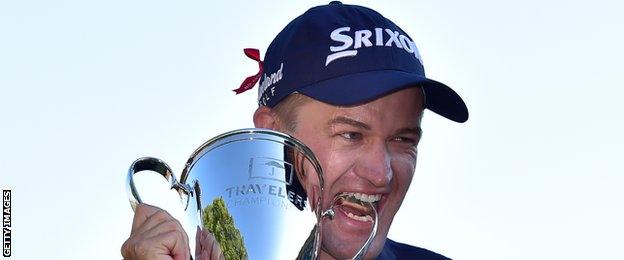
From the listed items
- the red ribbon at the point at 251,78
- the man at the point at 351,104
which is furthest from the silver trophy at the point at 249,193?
the red ribbon at the point at 251,78

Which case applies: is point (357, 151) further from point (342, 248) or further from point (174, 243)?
point (174, 243)

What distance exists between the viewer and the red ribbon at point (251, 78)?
180 inches

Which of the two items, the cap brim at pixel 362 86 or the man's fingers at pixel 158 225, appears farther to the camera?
the cap brim at pixel 362 86

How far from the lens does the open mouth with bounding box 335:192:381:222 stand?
13.8 ft

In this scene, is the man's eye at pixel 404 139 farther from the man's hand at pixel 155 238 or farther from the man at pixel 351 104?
the man's hand at pixel 155 238

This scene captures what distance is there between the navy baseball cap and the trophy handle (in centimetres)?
72

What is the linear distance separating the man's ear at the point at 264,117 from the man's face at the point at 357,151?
124 mm

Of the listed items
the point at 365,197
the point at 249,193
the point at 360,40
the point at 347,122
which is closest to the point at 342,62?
the point at 360,40

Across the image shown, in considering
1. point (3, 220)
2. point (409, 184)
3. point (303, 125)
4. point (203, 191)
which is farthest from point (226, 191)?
point (3, 220)

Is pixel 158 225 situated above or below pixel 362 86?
below

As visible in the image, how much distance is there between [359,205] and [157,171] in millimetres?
798

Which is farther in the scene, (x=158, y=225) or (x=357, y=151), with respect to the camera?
(x=357, y=151)

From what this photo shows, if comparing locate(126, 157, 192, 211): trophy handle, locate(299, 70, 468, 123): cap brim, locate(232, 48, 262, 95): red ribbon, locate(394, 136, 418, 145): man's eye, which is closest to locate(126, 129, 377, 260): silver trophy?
locate(126, 157, 192, 211): trophy handle

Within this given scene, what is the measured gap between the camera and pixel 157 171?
3701 mm
